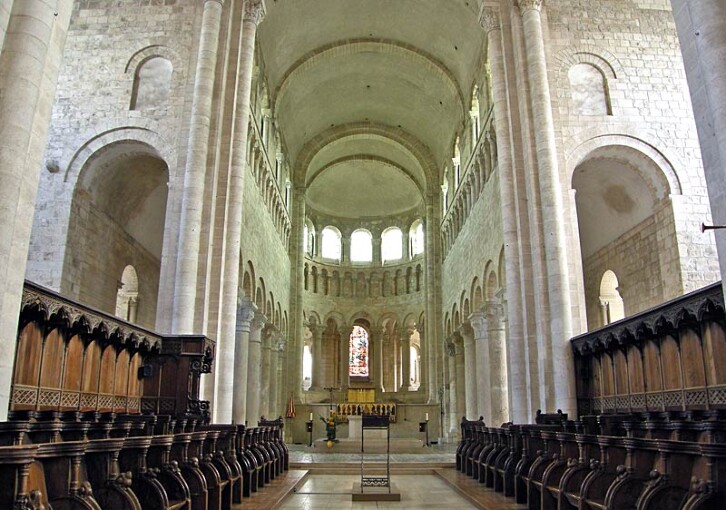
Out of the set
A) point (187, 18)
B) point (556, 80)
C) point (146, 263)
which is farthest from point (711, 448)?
point (146, 263)

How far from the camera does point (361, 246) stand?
133 ft

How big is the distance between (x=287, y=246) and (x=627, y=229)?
1839cm

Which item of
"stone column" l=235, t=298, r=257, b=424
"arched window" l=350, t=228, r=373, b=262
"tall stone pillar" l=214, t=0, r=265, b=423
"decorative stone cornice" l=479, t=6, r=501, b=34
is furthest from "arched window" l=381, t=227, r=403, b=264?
"tall stone pillar" l=214, t=0, r=265, b=423

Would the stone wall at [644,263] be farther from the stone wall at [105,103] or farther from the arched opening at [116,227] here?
the arched opening at [116,227]

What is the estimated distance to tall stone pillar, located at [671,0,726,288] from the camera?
23.9 ft

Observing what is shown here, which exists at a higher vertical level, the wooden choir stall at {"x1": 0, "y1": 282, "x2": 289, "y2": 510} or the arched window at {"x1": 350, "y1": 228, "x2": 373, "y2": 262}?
the arched window at {"x1": 350, "y1": 228, "x2": 373, "y2": 262}

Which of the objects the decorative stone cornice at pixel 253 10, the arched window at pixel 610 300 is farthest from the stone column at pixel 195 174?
the arched window at pixel 610 300

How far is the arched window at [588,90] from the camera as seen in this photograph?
16.6 metres

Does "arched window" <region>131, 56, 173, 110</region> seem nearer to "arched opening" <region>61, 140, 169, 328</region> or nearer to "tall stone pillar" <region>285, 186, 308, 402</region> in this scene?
"arched opening" <region>61, 140, 169, 328</region>

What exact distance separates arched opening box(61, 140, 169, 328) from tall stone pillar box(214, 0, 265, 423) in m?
2.24

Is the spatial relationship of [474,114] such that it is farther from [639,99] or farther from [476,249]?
[639,99]

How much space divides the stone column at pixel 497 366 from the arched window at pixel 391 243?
18806 millimetres

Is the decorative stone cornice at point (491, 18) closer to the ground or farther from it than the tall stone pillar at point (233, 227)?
farther from it

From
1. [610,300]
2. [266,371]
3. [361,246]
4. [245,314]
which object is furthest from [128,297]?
[361,246]
